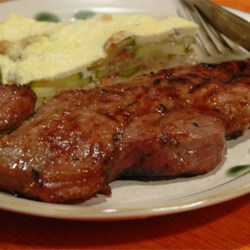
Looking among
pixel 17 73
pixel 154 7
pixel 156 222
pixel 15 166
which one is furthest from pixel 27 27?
pixel 156 222

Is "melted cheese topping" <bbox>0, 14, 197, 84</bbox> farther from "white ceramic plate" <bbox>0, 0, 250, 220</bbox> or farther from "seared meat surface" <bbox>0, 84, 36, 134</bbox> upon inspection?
"white ceramic plate" <bbox>0, 0, 250, 220</bbox>

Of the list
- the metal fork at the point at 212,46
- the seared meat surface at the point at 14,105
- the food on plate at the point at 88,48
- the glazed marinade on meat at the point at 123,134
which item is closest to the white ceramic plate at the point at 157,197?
the glazed marinade on meat at the point at 123,134

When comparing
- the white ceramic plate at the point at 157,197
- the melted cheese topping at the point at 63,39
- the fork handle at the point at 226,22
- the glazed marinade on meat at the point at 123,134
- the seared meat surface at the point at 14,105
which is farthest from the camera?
the fork handle at the point at 226,22

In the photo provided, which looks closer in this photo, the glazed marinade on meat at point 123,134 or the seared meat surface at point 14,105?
the glazed marinade on meat at point 123,134

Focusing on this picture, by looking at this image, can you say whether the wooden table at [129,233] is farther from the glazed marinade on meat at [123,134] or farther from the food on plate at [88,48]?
the food on plate at [88,48]

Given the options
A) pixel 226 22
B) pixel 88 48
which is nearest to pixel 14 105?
pixel 88 48

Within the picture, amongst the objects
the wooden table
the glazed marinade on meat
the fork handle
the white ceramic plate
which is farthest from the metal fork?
the wooden table

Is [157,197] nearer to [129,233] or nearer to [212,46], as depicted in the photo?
[129,233]
